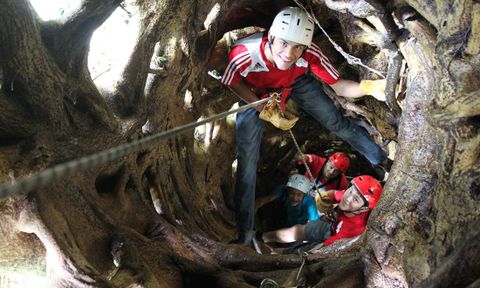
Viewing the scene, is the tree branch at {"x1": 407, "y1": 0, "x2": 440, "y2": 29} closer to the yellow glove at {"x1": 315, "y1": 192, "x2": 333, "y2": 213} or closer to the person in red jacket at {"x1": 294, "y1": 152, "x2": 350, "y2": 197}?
the yellow glove at {"x1": 315, "y1": 192, "x2": 333, "y2": 213}

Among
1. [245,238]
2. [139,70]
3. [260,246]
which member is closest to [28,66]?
[139,70]

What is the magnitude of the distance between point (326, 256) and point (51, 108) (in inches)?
102

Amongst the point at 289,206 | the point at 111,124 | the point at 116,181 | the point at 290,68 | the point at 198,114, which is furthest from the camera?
the point at 289,206

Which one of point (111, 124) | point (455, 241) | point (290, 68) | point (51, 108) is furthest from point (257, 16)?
point (455, 241)

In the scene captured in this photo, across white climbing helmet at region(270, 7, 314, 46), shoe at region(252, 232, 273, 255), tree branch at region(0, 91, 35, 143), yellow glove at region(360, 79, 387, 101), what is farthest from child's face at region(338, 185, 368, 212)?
tree branch at region(0, 91, 35, 143)

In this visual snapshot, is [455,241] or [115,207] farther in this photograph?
[115,207]

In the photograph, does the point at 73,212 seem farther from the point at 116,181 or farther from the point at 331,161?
the point at 331,161

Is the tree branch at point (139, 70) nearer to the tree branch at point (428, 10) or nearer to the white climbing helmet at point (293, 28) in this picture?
the white climbing helmet at point (293, 28)

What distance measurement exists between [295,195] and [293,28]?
3.60 m

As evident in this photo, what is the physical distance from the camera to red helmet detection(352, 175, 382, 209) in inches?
218

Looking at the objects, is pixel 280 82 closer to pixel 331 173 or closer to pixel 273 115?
pixel 273 115

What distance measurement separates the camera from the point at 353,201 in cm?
562

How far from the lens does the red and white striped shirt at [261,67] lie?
4.74 metres

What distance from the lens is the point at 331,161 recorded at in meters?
7.84
